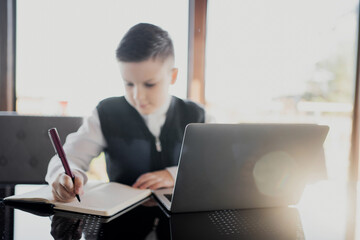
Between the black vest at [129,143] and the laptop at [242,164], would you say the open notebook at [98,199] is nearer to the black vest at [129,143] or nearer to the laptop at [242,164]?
the laptop at [242,164]

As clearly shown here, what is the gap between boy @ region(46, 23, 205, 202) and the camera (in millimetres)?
1164

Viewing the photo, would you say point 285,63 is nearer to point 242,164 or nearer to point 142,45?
point 142,45

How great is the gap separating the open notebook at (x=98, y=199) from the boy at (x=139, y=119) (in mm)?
336

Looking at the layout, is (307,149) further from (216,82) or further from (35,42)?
(35,42)

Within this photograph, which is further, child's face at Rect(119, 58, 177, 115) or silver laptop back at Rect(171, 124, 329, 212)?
child's face at Rect(119, 58, 177, 115)

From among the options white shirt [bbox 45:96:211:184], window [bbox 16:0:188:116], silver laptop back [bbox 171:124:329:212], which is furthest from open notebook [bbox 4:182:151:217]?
window [bbox 16:0:188:116]

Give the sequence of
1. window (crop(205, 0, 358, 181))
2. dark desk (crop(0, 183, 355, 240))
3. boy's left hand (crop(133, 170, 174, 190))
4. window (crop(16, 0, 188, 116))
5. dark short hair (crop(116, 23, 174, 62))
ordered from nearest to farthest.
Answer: dark desk (crop(0, 183, 355, 240)) → boy's left hand (crop(133, 170, 174, 190)) → dark short hair (crop(116, 23, 174, 62)) → window (crop(16, 0, 188, 116)) → window (crop(205, 0, 358, 181))

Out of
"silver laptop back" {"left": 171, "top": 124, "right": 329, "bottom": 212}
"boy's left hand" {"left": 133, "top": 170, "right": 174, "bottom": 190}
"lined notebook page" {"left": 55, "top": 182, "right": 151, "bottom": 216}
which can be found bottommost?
"boy's left hand" {"left": 133, "top": 170, "right": 174, "bottom": 190}

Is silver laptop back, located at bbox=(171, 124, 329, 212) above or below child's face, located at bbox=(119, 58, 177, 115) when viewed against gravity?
below

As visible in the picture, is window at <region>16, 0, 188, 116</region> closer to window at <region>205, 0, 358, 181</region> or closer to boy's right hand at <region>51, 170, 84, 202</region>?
window at <region>205, 0, 358, 181</region>

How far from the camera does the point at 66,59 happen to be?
6.55 ft

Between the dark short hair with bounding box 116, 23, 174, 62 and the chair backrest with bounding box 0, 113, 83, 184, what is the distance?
0.37 meters


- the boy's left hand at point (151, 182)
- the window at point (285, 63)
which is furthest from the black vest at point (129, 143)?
the window at point (285, 63)

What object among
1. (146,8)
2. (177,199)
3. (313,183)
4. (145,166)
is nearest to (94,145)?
(145,166)
